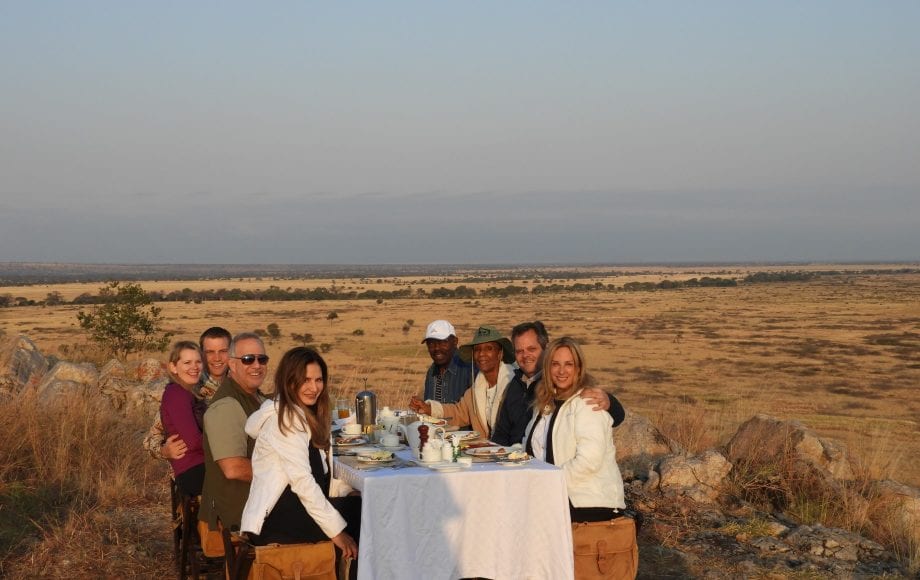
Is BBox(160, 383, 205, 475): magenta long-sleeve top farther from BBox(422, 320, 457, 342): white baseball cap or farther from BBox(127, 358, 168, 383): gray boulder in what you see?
BBox(127, 358, 168, 383): gray boulder

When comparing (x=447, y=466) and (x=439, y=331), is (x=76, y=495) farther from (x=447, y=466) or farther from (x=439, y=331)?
(x=447, y=466)

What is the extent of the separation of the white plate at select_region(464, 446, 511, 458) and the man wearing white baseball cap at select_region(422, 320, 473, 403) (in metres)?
2.05

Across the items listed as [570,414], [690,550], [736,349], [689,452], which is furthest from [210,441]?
[736,349]

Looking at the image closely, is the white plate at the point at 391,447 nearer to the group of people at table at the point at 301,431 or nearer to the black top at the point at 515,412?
the group of people at table at the point at 301,431

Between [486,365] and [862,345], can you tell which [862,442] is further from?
[862,345]

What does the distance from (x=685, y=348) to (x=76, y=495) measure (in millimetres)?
23047

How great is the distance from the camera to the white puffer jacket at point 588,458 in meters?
4.92

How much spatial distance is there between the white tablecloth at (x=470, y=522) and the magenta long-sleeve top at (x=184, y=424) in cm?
123

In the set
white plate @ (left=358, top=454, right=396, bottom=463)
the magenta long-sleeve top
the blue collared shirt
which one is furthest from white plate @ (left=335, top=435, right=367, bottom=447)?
the blue collared shirt

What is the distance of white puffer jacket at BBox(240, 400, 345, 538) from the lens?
439cm

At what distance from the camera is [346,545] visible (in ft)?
14.8

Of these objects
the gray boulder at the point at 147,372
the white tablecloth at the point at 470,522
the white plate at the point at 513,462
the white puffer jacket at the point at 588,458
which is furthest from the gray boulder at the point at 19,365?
the white puffer jacket at the point at 588,458

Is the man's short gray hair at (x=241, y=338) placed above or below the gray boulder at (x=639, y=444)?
above

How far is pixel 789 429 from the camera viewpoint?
8.79 meters
